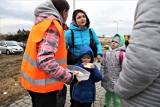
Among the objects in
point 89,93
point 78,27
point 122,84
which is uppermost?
point 78,27

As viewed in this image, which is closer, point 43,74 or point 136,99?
point 136,99

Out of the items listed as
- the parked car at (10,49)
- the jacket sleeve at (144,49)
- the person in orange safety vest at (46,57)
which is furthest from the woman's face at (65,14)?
the parked car at (10,49)

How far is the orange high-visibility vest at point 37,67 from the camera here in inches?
95.1

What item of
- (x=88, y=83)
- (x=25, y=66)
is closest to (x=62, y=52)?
(x=25, y=66)

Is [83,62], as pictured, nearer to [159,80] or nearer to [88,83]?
[88,83]

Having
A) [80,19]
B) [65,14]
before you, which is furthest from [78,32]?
[65,14]

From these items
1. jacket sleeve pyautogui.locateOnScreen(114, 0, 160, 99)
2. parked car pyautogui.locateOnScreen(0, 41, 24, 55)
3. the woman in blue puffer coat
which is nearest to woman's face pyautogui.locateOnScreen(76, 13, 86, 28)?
the woman in blue puffer coat

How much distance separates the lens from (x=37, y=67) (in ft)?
7.95

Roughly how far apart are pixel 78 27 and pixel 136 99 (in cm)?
236

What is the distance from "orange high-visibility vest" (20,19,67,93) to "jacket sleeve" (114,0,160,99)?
3.14 feet

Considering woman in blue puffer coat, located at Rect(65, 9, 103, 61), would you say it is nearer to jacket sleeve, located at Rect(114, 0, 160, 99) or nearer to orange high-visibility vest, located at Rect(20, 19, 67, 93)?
orange high-visibility vest, located at Rect(20, 19, 67, 93)

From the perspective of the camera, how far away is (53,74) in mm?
2418

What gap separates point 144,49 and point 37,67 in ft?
3.93

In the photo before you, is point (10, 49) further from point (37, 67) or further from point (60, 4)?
point (37, 67)
